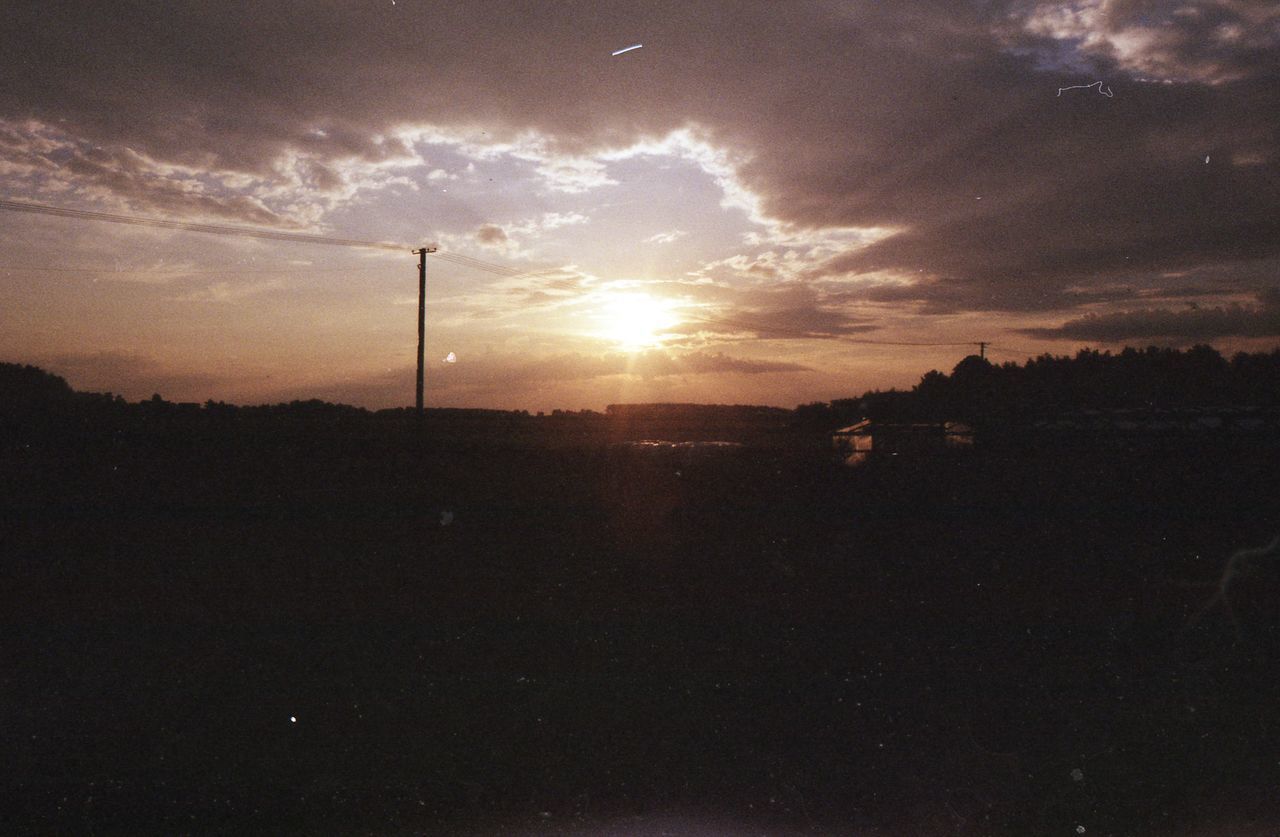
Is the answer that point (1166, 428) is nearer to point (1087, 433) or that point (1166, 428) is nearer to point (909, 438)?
point (1087, 433)

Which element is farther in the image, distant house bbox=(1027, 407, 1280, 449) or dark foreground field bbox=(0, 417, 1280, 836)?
distant house bbox=(1027, 407, 1280, 449)

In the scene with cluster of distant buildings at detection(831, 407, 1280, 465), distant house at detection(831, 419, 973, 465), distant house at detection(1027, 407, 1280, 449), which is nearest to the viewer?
distant house at detection(1027, 407, 1280, 449)

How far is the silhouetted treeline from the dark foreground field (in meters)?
18.3

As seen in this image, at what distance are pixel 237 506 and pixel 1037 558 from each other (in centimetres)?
1534

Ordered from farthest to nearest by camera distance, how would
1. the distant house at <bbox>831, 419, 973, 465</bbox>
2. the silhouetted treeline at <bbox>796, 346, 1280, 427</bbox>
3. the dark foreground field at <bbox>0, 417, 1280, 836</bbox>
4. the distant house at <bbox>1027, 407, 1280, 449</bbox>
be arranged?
the silhouetted treeline at <bbox>796, 346, 1280, 427</bbox>, the distant house at <bbox>831, 419, 973, 465</bbox>, the distant house at <bbox>1027, 407, 1280, 449</bbox>, the dark foreground field at <bbox>0, 417, 1280, 836</bbox>

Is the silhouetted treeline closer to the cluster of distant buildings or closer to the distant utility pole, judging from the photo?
the cluster of distant buildings

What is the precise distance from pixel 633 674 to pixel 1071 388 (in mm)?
46762

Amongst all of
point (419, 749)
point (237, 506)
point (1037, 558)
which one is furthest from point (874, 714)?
point (237, 506)

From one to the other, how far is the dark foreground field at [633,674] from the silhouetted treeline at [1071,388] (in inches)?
720

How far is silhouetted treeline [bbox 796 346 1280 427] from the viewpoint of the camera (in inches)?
1326

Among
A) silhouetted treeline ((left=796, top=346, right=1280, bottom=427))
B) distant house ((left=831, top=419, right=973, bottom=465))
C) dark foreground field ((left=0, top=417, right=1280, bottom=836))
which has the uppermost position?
silhouetted treeline ((left=796, top=346, right=1280, bottom=427))

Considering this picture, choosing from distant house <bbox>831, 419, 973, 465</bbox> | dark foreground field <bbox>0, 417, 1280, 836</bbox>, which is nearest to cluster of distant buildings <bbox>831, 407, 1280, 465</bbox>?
distant house <bbox>831, 419, 973, 465</bbox>

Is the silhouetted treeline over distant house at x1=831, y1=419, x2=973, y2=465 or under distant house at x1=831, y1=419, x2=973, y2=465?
over

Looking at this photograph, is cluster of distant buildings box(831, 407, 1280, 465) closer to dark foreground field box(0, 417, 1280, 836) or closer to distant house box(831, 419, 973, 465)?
distant house box(831, 419, 973, 465)
